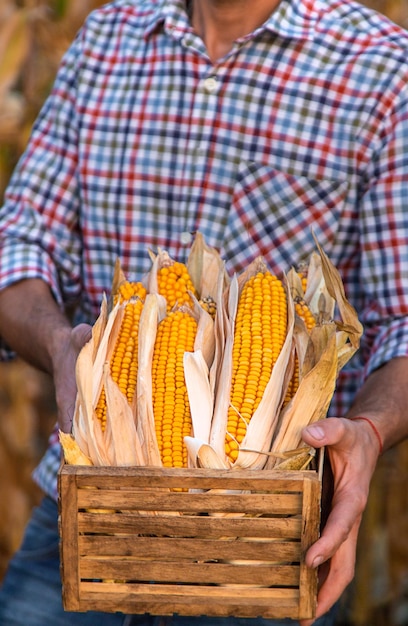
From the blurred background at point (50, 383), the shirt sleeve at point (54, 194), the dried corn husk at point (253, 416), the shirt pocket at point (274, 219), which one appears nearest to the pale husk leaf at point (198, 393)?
the dried corn husk at point (253, 416)

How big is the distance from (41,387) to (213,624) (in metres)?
1.76

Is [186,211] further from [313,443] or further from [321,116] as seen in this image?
[313,443]

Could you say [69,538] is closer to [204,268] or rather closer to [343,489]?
[343,489]

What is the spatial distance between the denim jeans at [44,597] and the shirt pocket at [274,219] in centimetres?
76

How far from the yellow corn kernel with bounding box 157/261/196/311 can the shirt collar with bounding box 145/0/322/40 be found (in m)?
0.64

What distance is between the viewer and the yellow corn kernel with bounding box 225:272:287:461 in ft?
4.33

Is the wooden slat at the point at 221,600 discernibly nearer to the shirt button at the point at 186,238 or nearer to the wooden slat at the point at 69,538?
→ the wooden slat at the point at 69,538

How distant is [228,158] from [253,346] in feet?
→ 2.17

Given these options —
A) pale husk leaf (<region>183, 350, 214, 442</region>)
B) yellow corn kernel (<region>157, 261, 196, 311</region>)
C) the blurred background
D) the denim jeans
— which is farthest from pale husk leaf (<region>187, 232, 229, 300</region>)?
the blurred background

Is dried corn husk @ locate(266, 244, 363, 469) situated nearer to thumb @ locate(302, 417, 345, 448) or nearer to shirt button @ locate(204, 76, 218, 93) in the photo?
thumb @ locate(302, 417, 345, 448)

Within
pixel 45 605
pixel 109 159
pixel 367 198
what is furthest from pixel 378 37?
pixel 45 605

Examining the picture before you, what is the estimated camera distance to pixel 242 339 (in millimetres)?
1394

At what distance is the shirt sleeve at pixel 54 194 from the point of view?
6.67 ft

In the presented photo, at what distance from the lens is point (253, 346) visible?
4.52 feet
